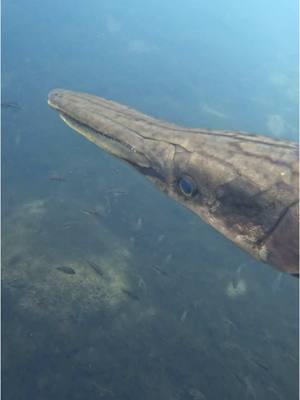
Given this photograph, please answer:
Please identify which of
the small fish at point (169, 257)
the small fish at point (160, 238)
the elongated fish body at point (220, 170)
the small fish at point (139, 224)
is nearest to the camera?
the elongated fish body at point (220, 170)

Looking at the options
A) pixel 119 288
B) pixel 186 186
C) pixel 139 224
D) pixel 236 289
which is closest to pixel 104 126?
pixel 186 186

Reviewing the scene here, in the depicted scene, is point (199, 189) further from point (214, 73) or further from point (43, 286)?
point (214, 73)

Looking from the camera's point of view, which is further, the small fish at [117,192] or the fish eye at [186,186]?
the small fish at [117,192]

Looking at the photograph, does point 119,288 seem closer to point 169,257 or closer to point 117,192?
point 169,257

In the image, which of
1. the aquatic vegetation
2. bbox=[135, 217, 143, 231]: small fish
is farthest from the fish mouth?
bbox=[135, 217, 143, 231]: small fish

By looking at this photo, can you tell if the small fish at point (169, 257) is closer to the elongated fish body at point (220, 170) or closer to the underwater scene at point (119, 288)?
the underwater scene at point (119, 288)

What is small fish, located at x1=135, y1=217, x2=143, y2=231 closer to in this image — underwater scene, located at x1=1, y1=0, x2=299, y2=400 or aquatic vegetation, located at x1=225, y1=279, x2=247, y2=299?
underwater scene, located at x1=1, y1=0, x2=299, y2=400

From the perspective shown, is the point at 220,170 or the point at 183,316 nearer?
the point at 220,170

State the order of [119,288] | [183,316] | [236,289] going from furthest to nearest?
[236,289]
[183,316]
[119,288]

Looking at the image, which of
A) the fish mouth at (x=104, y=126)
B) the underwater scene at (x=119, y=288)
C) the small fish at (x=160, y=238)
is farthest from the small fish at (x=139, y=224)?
the fish mouth at (x=104, y=126)
